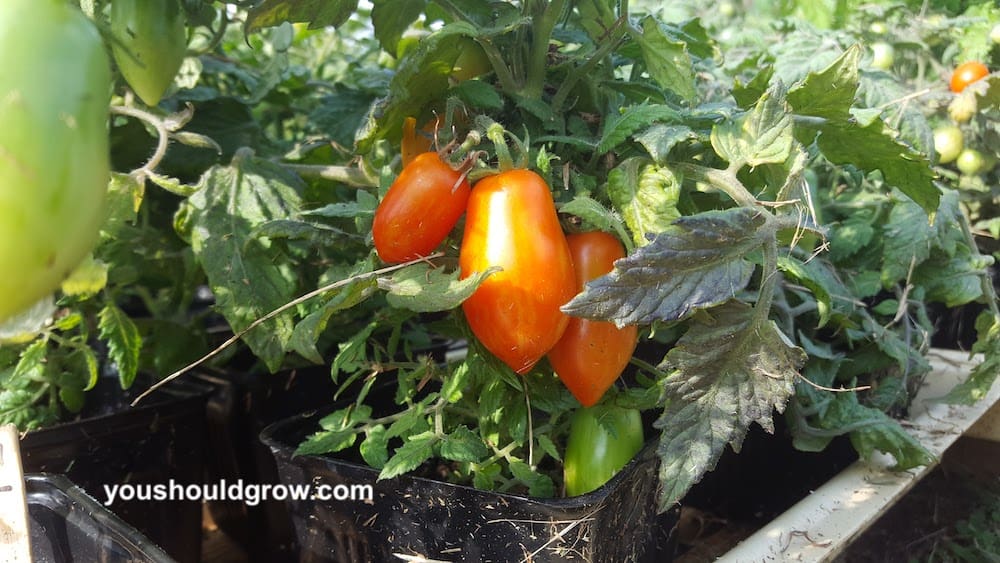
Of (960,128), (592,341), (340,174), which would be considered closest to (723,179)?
(592,341)

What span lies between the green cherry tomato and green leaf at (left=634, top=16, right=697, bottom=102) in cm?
24

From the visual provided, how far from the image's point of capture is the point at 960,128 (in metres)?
1.16

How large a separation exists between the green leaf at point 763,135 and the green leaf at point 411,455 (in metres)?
0.30

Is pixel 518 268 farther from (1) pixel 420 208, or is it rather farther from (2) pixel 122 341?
(2) pixel 122 341

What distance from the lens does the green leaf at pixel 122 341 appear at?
2.44 feet

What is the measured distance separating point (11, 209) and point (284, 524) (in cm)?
83

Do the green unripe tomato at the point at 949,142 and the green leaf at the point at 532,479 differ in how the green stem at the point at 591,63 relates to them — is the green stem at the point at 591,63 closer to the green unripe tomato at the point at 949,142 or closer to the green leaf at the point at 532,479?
the green leaf at the point at 532,479

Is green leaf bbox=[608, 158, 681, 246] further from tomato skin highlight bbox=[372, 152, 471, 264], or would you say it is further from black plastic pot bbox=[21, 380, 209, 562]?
black plastic pot bbox=[21, 380, 209, 562]

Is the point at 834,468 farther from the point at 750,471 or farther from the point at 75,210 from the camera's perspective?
the point at 75,210

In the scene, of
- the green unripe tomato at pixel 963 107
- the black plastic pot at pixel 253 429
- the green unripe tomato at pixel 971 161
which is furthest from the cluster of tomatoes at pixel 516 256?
the green unripe tomato at pixel 971 161

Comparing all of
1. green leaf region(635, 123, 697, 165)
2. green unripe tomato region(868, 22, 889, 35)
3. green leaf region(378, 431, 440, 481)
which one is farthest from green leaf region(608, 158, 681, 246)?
A: green unripe tomato region(868, 22, 889, 35)

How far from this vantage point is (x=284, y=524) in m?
0.94

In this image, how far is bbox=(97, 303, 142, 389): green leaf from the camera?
743 mm

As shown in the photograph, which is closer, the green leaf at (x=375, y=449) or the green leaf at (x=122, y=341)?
the green leaf at (x=375, y=449)
